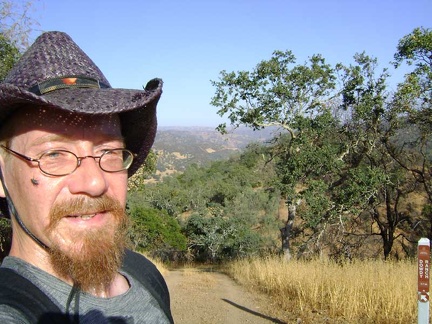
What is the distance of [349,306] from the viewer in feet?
21.9

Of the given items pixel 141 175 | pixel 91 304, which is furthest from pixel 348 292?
pixel 91 304

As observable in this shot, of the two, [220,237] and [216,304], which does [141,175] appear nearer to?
[216,304]

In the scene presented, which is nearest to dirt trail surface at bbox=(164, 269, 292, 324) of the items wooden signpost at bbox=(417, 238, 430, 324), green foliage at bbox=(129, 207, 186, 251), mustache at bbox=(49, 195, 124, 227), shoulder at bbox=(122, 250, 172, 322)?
wooden signpost at bbox=(417, 238, 430, 324)

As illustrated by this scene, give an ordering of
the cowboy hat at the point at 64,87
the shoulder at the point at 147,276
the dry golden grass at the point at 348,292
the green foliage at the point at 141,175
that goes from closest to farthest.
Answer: the cowboy hat at the point at 64,87 → the shoulder at the point at 147,276 → the dry golden grass at the point at 348,292 → the green foliage at the point at 141,175

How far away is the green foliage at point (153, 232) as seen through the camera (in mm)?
17422

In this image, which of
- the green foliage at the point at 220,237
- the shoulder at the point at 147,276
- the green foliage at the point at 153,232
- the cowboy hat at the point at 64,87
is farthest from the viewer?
the green foliage at the point at 220,237

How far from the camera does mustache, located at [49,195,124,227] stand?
111 cm

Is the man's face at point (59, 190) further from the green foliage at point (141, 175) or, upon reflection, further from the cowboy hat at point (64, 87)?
the green foliage at point (141, 175)

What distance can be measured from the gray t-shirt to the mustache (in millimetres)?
144

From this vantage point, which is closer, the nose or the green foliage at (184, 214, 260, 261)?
the nose

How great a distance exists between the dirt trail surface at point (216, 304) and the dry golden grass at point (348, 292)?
0.44 meters

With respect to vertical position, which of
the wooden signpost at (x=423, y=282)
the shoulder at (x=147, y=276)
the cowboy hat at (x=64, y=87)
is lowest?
the wooden signpost at (x=423, y=282)

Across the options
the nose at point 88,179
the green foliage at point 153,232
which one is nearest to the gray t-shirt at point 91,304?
the nose at point 88,179

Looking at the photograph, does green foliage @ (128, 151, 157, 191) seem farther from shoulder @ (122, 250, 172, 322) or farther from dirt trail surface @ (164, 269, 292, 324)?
shoulder @ (122, 250, 172, 322)
